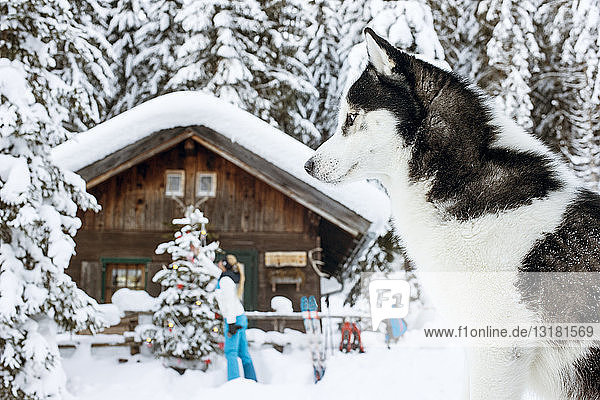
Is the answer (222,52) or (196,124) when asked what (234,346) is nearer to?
(196,124)

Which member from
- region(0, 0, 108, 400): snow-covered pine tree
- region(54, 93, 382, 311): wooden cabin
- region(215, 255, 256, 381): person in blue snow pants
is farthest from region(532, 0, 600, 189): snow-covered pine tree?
region(0, 0, 108, 400): snow-covered pine tree

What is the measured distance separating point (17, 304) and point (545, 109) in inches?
843

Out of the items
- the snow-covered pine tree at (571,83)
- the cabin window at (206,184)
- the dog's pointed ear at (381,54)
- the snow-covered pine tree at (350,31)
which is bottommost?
the dog's pointed ear at (381,54)

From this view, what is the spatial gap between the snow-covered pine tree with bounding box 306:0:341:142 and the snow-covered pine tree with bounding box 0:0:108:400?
683 inches

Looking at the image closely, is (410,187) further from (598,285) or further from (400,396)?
(400,396)

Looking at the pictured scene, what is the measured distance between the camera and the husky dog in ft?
5.64

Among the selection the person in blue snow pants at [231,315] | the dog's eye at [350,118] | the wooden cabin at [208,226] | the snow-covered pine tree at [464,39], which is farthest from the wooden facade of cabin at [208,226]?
the snow-covered pine tree at [464,39]

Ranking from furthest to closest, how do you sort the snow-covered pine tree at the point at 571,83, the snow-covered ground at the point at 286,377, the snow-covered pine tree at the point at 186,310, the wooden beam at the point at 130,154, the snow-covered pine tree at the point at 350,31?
the snow-covered pine tree at the point at 350,31 → the snow-covered pine tree at the point at 571,83 → the wooden beam at the point at 130,154 → the snow-covered pine tree at the point at 186,310 → the snow-covered ground at the point at 286,377

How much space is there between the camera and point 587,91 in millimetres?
17094

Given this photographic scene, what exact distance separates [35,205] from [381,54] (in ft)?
18.1

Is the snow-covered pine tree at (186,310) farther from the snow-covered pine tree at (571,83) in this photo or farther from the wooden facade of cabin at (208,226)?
the snow-covered pine tree at (571,83)

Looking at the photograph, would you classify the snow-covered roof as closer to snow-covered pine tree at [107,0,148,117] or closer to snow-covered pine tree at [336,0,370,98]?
snow-covered pine tree at [336,0,370,98]

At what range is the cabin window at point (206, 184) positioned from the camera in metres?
13.3

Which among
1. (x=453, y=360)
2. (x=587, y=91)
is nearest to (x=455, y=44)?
(x=587, y=91)
